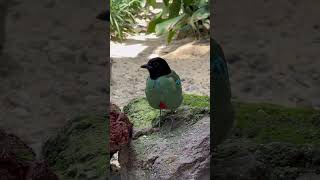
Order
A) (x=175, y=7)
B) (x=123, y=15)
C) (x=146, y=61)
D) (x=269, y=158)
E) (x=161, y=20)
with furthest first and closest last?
(x=123, y=15) → (x=146, y=61) → (x=161, y=20) → (x=175, y=7) → (x=269, y=158)

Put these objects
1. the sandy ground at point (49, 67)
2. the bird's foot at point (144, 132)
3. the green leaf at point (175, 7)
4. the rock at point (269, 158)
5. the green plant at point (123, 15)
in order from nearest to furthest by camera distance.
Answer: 1. the sandy ground at point (49, 67)
2. the rock at point (269, 158)
3. the bird's foot at point (144, 132)
4. the green leaf at point (175, 7)
5. the green plant at point (123, 15)

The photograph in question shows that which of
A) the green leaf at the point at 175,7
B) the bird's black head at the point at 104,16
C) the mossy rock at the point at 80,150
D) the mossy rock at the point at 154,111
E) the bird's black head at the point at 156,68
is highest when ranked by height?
the bird's black head at the point at 104,16

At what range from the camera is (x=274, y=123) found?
1593 mm

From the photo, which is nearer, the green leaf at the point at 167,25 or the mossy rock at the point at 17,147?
the mossy rock at the point at 17,147

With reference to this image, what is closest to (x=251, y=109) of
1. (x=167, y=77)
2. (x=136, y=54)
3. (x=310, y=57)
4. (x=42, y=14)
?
(x=310, y=57)

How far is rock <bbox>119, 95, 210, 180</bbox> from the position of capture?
178 cm

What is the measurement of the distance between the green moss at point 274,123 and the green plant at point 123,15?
232 centimetres

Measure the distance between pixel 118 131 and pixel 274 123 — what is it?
490mm

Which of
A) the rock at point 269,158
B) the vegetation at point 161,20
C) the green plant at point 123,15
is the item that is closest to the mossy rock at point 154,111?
the rock at point 269,158

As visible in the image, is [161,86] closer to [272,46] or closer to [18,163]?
[272,46]

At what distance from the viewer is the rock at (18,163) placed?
150cm

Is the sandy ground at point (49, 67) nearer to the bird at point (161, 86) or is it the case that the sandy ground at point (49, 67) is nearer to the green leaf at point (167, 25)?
the bird at point (161, 86)

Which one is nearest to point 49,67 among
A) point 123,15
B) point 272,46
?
point 272,46

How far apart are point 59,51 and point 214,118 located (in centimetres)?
42
